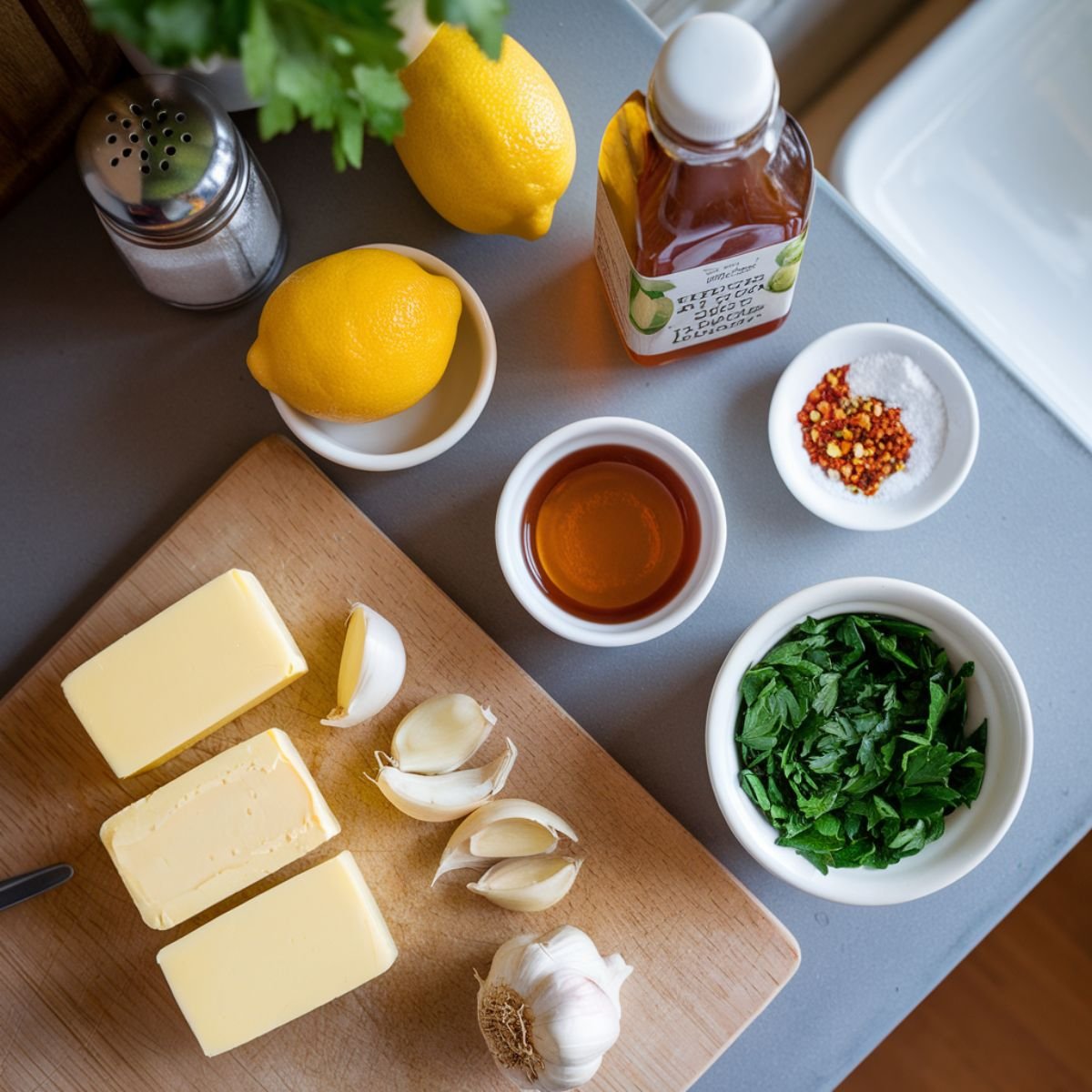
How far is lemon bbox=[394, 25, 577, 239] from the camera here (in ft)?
2.63

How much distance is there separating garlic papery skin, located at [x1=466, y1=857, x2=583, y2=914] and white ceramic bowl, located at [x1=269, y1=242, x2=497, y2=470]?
0.35 meters

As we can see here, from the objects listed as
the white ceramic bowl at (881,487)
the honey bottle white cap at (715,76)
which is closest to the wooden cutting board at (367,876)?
the white ceramic bowl at (881,487)

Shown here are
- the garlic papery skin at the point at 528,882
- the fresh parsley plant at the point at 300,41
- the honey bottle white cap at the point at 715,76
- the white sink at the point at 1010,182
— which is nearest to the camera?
the fresh parsley plant at the point at 300,41

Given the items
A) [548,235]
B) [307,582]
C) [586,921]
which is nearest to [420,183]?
[548,235]

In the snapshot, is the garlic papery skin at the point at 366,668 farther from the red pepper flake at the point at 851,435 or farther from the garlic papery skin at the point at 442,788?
the red pepper flake at the point at 851,435

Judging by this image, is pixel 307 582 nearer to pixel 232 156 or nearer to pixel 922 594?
pixel 232 156

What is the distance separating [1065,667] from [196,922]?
799 millimetres

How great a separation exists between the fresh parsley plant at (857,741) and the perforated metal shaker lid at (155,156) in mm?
568

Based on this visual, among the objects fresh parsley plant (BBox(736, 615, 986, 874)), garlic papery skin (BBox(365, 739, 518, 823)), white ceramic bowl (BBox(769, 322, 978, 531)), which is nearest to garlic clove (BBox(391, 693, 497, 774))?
garlic papery skin (BBox(365, 739, 518, 823))

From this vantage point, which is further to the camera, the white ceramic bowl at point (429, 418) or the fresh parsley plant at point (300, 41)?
the white ceramic bowl at point (429, 418)

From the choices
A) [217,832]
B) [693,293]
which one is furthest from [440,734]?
[693,293]

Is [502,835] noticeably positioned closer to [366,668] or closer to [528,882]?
[528,882]

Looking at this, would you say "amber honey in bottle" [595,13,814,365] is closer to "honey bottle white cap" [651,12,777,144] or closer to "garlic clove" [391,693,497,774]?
"honey bottle white cap" [651,12,777,144]

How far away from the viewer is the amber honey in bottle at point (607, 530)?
928 millimetres
